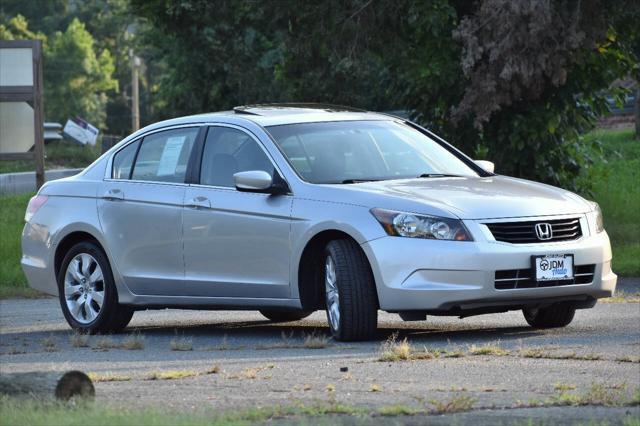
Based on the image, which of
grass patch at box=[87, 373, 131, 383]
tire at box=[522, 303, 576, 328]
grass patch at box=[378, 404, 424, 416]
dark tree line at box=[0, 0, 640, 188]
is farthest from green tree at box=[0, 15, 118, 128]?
grass patch at box=[378, 404, 424, 416]

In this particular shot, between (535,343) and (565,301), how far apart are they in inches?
26.4

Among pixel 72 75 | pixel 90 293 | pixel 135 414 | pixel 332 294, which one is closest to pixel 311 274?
pixel 332 294

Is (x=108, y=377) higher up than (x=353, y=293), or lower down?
lower down

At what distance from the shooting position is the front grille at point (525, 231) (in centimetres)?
1009

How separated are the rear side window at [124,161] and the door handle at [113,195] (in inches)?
6.6

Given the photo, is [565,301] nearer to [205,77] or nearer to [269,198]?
[269,198]

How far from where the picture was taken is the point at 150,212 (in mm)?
11797

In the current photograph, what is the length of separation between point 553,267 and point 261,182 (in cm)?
208

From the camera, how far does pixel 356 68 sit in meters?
22.5

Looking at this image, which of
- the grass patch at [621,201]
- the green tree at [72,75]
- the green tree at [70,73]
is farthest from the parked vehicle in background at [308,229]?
the green tree at [72,75]

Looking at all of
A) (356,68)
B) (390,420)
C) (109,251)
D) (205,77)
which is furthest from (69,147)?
(390,420)

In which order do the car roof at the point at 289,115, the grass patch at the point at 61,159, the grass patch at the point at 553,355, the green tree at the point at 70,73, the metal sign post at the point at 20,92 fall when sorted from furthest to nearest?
the green tree at the point at 70,73
the grass patch at the point at 61,159
the metal sign post at the point at 20,92
the car roof at the point at 289,115
the grass patch at the point at 553,355

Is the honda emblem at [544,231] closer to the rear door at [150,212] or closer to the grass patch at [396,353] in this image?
the grass patch at [396,353]

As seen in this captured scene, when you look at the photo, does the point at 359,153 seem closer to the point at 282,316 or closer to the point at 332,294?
the point at 332,294
